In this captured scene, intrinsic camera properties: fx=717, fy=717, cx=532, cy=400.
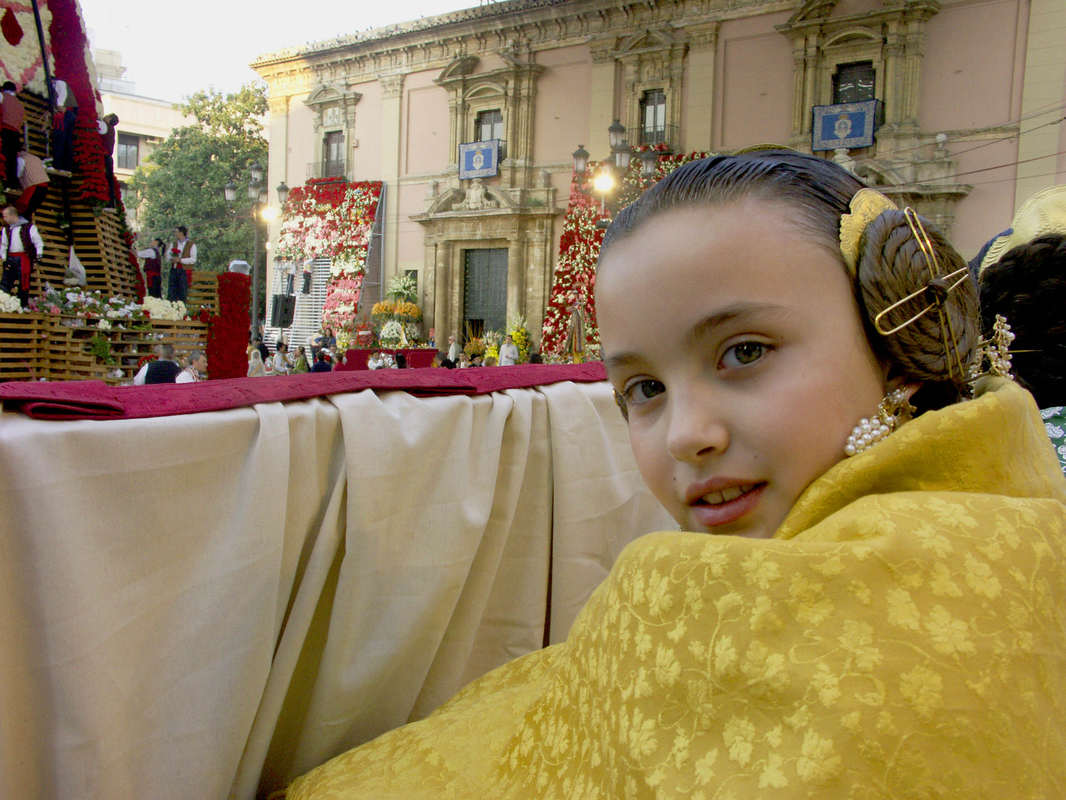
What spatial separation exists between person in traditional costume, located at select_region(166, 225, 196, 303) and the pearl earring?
12.3m

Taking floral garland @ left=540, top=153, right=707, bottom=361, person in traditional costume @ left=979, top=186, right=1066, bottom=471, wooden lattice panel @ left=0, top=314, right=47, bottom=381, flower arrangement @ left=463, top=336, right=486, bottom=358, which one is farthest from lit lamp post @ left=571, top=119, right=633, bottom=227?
person in traditional costume @ left=979, top=186, right=1066, bottom=471

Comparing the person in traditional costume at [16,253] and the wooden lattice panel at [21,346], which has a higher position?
the person in traditional costume at [16,253]

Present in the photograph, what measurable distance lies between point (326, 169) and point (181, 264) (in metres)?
8.00

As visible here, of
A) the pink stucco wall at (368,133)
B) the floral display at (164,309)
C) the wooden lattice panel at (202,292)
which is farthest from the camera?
the pink stucco wall at (368,133)

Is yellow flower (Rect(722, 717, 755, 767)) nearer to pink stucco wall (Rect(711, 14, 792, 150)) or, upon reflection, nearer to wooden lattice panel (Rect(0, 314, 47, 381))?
wooden lattice panel (Rect(0, 314, 47, 381))

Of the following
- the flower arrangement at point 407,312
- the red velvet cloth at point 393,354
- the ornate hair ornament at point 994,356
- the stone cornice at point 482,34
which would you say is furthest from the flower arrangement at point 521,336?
the ornate hair ornament at point 994,356

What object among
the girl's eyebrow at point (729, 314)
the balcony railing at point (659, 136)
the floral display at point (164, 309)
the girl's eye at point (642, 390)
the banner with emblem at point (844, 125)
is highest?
the balcony railing at point (659, 136)

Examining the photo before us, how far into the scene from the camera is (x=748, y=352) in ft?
2.23

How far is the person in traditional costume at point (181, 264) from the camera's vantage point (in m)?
11.5

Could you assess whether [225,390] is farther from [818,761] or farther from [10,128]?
[10,128]

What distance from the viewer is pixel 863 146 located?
12516mm

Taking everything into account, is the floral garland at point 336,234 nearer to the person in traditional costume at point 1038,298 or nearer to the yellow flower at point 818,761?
the person in traditional costume at point 1038,298

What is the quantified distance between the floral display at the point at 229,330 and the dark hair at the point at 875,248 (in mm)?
5173

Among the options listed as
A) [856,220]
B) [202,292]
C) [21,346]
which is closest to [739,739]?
[856,220]
